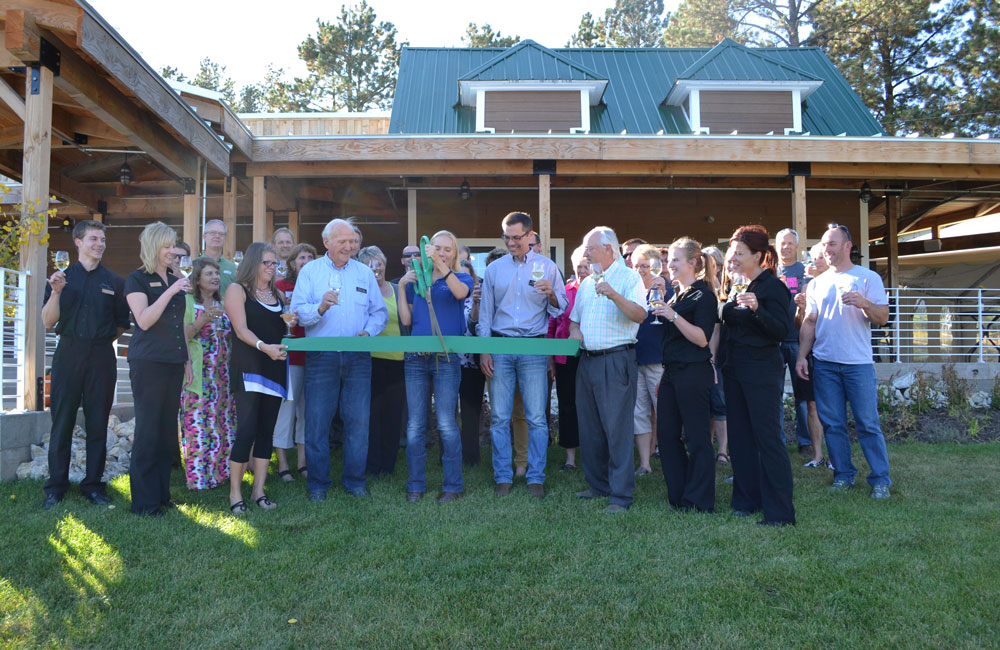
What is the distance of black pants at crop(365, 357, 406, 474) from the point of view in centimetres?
500

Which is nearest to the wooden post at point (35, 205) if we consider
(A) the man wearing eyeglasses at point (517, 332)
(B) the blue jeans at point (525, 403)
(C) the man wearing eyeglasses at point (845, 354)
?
(A) the man wearing eyeglasses at point (517, 332)

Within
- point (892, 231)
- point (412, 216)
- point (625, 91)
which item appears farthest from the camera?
point (625, 91)

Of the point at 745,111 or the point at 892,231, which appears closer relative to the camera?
the point at 892,231

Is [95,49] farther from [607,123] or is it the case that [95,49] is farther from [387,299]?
[607,123]

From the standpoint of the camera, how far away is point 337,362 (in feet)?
14.4

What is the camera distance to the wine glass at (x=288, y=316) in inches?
160

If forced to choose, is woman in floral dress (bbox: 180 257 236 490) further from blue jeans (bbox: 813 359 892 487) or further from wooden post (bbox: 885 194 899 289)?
wooden post (bbox: 885 194 899 289)

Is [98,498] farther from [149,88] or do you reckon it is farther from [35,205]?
[149,88]

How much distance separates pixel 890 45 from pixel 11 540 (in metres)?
23.3

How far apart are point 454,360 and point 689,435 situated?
5.00 ft

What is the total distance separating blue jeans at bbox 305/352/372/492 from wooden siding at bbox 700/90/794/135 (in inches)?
367

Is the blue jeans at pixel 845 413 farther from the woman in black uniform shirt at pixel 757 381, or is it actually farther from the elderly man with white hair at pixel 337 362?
the elderly man with white hair at pixel 337 362

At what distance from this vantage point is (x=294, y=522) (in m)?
3.73

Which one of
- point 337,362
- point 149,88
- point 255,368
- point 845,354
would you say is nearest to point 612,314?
point 845,354
